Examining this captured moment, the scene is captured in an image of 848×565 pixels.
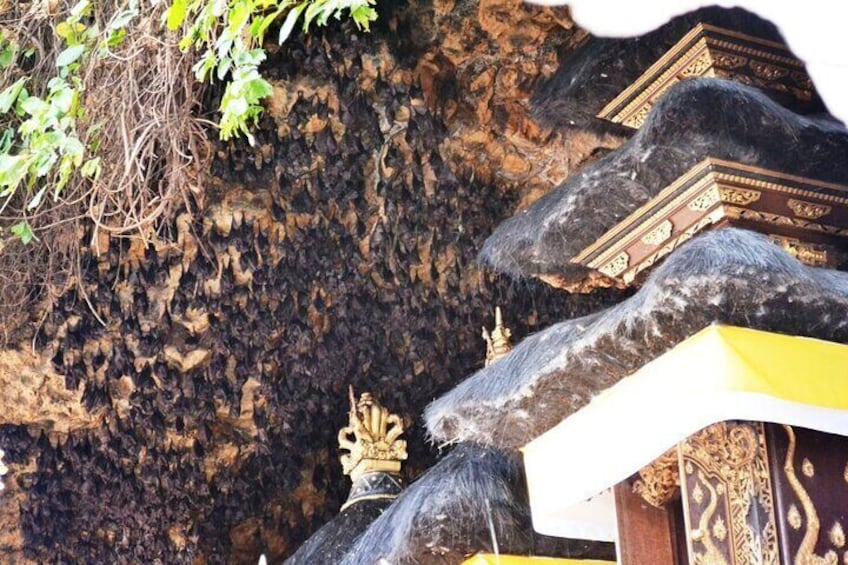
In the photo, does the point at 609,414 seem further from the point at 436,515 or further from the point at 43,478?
the point at 43,478

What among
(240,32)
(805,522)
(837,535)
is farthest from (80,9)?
(837,535)

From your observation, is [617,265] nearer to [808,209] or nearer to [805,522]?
[808,209]

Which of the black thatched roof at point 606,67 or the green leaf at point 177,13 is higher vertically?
the green leaf at point 177,13

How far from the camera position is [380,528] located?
24.3 ft

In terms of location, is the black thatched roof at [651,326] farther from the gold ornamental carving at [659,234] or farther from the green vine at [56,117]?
the green vine at [56,117]

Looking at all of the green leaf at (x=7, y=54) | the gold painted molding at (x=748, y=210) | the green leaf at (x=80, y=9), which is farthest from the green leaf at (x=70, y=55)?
the gold painted molding at (x=748, y=210)

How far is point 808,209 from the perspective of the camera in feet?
20.5

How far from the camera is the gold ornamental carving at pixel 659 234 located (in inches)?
250

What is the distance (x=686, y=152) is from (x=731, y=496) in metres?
1.38

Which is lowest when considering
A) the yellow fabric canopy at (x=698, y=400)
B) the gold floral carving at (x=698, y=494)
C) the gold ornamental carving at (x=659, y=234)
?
the gold floral carving at (x=698, y=494)

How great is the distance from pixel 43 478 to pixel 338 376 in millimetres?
1896

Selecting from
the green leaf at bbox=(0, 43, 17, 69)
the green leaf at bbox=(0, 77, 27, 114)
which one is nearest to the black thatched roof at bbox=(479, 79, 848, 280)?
the green leaf at bbox=(0, 77, 27, 114)

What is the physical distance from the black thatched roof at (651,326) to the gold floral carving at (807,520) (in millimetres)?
463

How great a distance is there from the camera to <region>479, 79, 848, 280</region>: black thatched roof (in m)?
5.91
